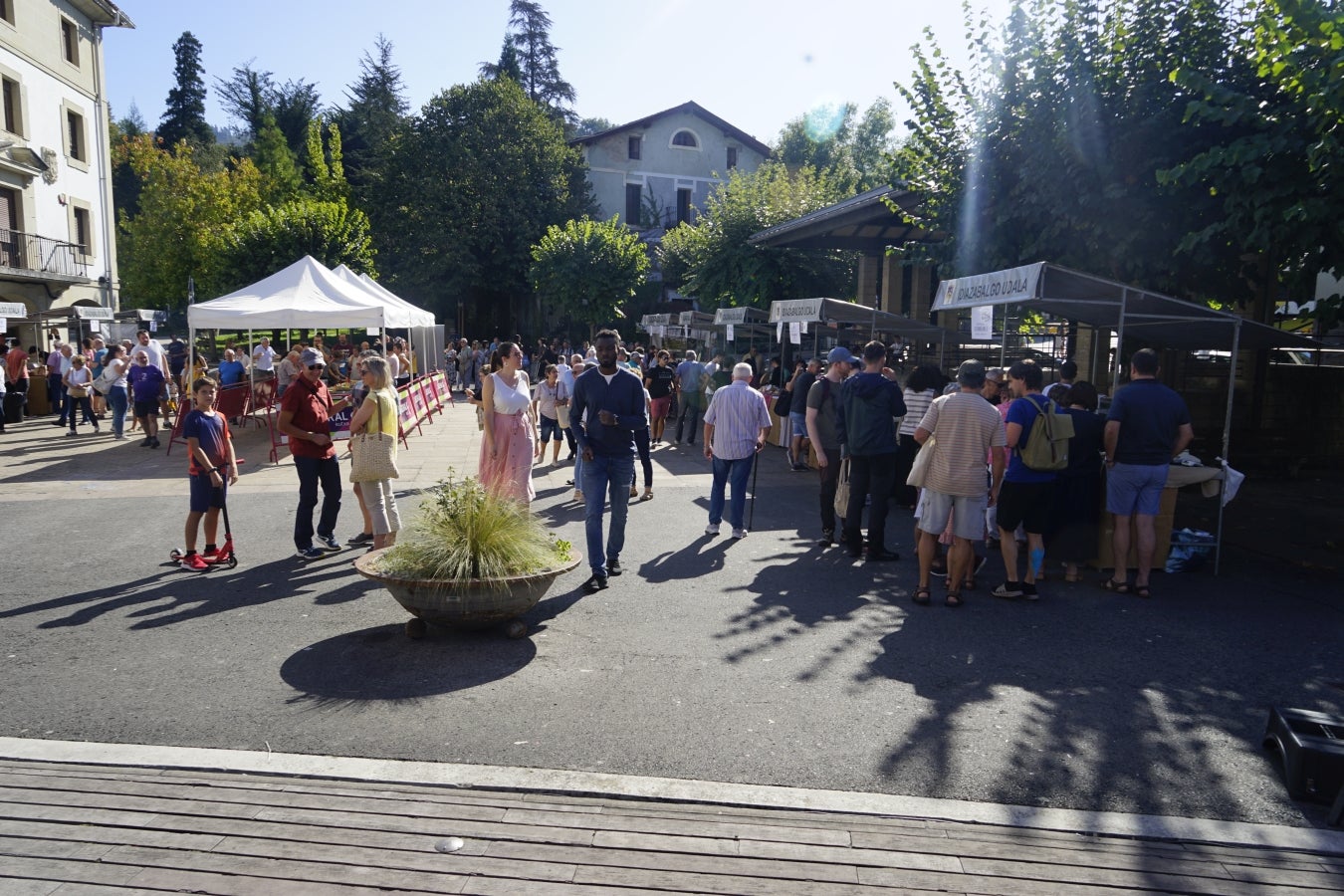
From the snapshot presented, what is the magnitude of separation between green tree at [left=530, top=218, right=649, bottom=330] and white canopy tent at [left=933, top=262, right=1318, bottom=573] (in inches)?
888

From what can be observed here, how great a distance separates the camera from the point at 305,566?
7.77m

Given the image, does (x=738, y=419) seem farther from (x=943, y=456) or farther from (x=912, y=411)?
(x=943, y=456)

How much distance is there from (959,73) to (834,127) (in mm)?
50324

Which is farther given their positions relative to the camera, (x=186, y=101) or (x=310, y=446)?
(x=186, y=101)

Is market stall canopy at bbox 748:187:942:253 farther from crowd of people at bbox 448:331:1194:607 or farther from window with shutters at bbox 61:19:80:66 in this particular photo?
window with shutters at bbox 61:19:80:66

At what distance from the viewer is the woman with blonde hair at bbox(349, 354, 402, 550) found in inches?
293

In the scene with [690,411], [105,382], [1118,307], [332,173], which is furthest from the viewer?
[332,173]

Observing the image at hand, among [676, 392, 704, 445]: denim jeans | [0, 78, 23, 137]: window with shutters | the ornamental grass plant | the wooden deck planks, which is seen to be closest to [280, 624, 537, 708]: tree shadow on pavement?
the ornamental grass plant

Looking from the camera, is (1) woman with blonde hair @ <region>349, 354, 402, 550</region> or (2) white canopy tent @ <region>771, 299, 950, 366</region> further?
(2) white canopy tent @ <region>771, 299, 950, 366</region>

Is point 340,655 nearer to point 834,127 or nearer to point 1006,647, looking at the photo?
point 1006,647

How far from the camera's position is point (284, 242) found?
108 feet

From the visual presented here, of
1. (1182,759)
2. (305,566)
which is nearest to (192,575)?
(305,566)

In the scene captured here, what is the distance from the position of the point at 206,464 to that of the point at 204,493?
0.26 meters

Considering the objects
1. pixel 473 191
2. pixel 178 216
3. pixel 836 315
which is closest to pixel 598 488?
pixel 836 315
